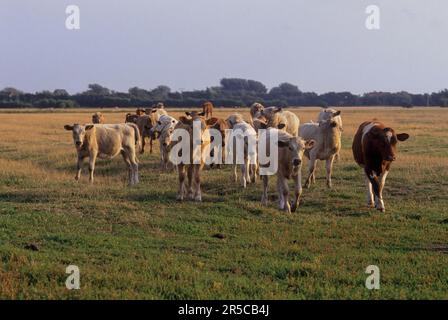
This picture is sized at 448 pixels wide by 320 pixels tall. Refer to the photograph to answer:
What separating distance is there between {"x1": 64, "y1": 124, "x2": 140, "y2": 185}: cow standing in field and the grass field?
2.02 ft

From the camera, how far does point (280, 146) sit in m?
14.4

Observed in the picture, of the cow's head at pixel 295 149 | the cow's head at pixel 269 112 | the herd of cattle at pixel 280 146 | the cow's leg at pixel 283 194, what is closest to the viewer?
the cow's head at pixel 295 149

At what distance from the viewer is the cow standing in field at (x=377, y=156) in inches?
566

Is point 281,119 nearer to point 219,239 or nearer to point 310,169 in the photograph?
point 310,169

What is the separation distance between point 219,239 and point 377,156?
513cm

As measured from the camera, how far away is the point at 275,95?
393 ft

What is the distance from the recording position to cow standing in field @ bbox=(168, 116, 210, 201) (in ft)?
49.9

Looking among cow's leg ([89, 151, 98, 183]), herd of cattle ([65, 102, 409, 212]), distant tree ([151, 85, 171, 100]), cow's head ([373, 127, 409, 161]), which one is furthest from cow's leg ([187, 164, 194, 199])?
distant tree ([151, 85, 171, 100])

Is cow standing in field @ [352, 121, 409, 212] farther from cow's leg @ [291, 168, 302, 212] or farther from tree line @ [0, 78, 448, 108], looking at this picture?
tree line @ [0, 78, 448, 108]

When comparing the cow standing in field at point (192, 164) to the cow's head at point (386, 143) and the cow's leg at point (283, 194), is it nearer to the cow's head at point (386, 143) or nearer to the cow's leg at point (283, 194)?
the cow's leg at point (283, 194)

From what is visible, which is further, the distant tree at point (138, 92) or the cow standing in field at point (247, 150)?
the distant tree at point (138, 92)

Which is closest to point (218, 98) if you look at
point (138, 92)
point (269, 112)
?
point (138, 92)

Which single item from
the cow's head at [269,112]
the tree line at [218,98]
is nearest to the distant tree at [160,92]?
the tree line at [218,98]
